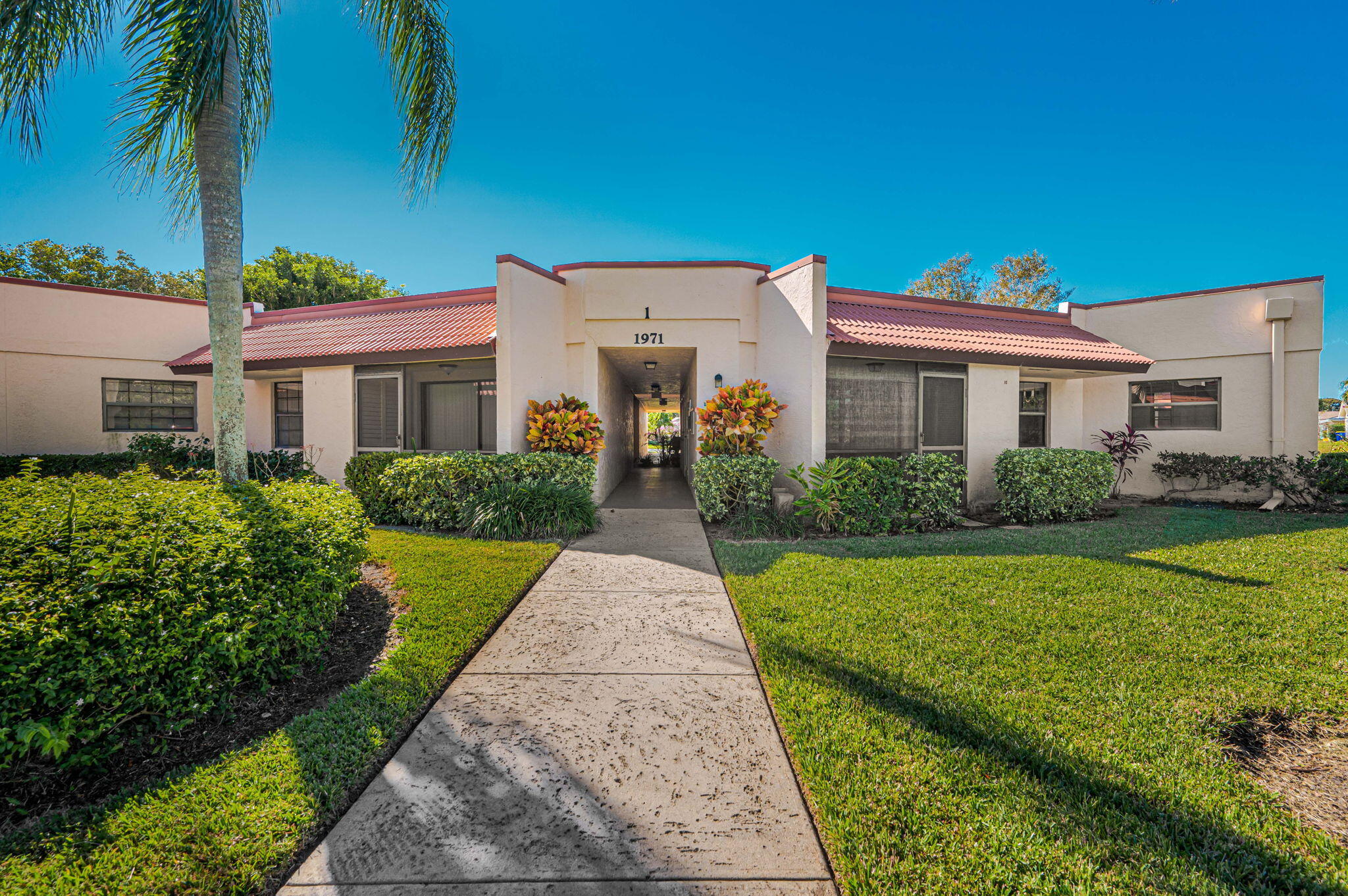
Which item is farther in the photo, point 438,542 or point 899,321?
point 899,321

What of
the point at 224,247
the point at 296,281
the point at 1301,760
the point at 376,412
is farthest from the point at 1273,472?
the point at 296,281

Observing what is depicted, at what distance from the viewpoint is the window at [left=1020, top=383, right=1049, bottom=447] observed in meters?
11.3

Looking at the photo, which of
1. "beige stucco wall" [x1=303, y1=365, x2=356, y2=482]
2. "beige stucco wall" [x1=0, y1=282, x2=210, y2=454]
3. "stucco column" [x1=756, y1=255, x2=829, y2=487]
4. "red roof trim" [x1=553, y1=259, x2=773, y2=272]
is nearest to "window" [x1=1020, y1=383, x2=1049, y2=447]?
"stucco column" [x1=756, y1=255, x2=829, y2=487]

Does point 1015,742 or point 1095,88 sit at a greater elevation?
point 1095,88

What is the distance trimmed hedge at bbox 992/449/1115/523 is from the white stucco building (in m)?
0.83

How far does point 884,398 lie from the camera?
30.5 ft

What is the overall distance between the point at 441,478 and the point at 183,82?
17.2 ft

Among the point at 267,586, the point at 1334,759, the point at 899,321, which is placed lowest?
the point at 1334,759

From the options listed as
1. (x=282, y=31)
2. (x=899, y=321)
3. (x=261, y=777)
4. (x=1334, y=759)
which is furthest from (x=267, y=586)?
(x=899, y=321)

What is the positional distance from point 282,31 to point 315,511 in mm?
7090

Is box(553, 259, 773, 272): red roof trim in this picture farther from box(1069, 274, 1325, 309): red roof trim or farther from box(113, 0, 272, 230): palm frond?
box(1069, 274, 1325, 309): red roof trim

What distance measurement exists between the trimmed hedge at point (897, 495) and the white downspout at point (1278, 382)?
7651 mm

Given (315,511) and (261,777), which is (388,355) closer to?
(315,511)

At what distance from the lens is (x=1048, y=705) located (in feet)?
9.73
